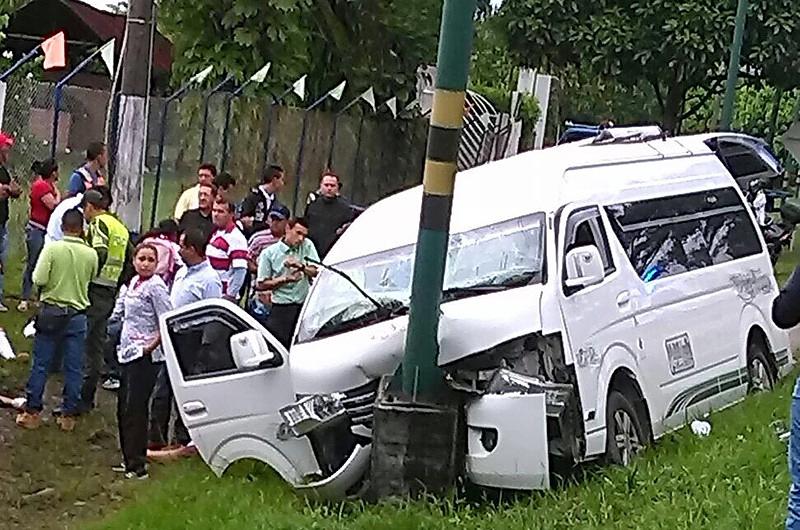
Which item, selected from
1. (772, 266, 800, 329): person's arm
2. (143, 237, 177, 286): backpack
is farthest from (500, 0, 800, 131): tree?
(772, 266, 800, 329): person's arm

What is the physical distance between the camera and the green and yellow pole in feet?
25.7

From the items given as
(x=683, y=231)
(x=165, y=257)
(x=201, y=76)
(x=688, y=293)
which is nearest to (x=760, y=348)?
(x=683, y=231)

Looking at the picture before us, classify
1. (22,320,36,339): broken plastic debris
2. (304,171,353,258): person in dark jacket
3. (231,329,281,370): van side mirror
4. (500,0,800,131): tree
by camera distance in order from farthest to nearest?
(500,0,800,131): tree < (304,171,353,258): person in dark jacket < (22,320,36,339): broken plastic debris < (231,329,281,370): van side mirror

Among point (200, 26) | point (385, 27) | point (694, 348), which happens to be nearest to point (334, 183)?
point (694, 348)

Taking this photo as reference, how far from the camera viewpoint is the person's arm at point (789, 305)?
5.88 m

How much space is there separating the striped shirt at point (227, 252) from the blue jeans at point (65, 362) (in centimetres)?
105

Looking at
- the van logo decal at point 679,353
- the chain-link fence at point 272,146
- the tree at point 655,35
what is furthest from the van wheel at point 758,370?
the tree at point 655,35

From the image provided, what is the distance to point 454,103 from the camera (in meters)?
7.89

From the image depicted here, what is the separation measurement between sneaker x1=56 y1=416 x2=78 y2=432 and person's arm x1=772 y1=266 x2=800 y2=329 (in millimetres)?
6038

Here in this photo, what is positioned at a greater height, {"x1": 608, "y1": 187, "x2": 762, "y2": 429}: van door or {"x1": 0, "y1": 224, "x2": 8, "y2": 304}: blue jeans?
{"x1": 608, "y1": 187, "x2": 762, "y2": 429}: van door

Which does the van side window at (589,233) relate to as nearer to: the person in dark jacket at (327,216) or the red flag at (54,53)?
the person in dark jacket at (327,216)

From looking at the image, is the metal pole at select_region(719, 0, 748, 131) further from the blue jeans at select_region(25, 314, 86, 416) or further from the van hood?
the van hood

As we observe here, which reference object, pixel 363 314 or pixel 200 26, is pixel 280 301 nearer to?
pixel 363 314

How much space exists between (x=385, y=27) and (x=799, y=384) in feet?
63.9
